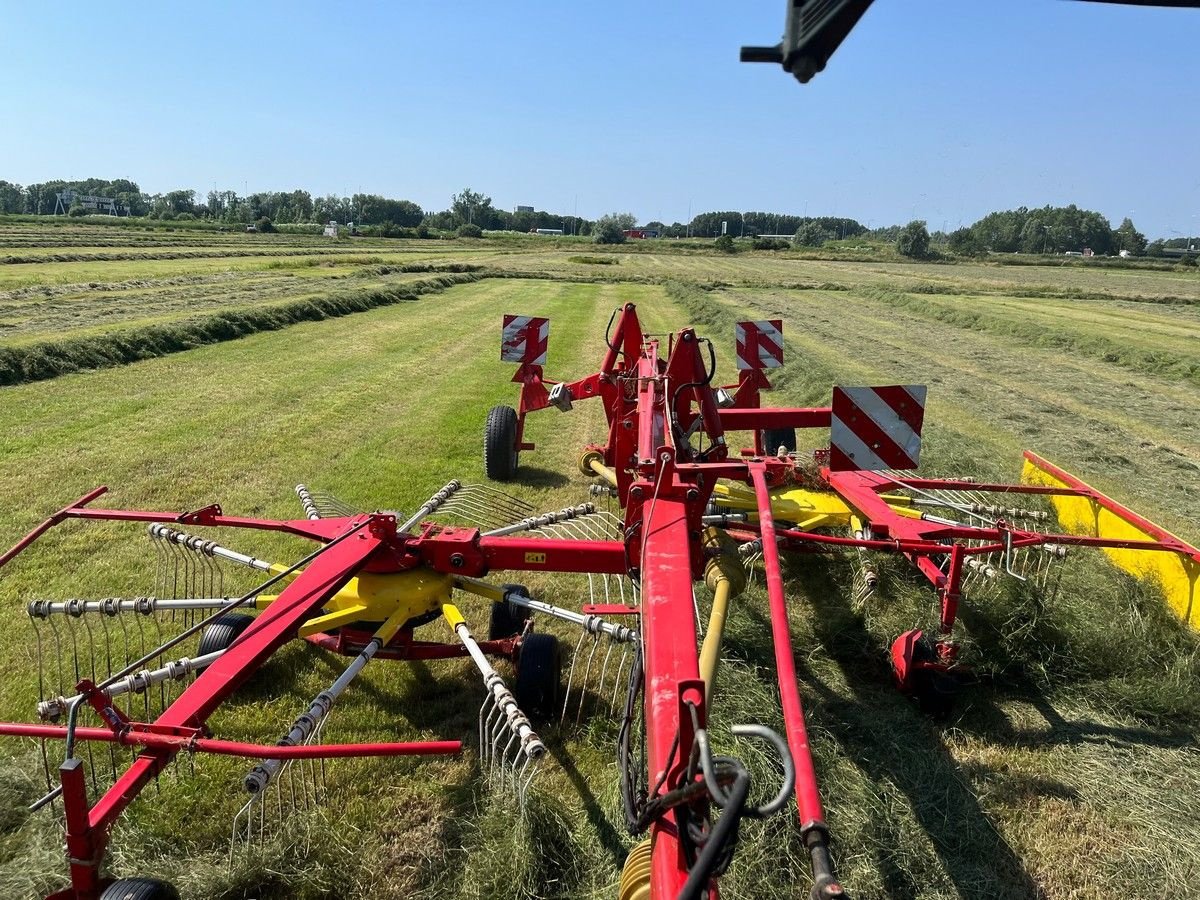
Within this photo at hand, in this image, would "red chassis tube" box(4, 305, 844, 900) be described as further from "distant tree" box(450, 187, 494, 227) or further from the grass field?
"distant tree" box(450, 187, 494, 227)

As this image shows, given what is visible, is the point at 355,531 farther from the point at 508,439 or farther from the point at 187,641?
the point at 508,439

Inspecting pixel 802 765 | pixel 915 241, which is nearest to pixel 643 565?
pixel 802 765

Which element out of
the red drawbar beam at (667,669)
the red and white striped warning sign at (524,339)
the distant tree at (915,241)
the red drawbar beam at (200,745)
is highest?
the distant tree at (915,241)

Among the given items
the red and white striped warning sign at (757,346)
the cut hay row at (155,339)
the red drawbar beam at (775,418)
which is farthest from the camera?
the cut hay row at (155,339)

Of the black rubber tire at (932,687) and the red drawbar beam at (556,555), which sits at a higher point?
the red drawbar beam at (556,555)

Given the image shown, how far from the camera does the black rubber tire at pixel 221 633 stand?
4.15m

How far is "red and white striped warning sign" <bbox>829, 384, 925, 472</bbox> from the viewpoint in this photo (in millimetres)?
4609

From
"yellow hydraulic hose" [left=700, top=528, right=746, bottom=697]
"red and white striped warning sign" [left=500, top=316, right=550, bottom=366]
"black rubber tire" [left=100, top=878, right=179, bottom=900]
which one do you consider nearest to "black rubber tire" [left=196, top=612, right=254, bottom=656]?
"black rubber tire" [left=100, top=878, right=179, bottom=900]

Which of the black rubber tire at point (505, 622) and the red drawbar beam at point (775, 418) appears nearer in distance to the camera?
the black rubber tire at point (505, 622)

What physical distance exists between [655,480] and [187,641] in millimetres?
2981

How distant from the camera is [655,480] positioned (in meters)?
3.79

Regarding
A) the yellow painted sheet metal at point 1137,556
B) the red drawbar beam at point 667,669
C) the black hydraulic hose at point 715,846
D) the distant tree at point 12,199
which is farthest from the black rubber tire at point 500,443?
the distant tree at point 12,199

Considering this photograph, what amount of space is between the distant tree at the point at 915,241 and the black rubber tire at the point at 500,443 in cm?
7444

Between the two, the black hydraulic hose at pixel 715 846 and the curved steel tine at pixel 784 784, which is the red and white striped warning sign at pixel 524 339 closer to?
the curved steel tine at pixel 784 784
